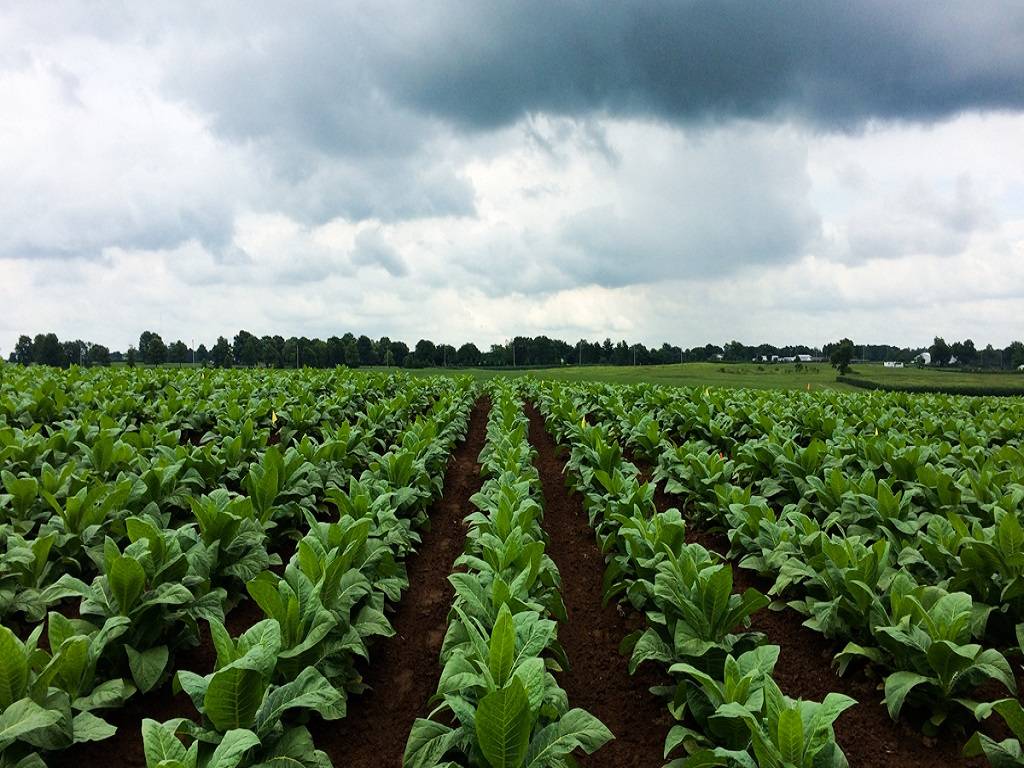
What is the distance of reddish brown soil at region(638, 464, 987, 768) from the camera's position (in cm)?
390

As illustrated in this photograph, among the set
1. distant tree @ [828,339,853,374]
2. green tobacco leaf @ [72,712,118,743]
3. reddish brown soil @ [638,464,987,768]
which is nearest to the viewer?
green tobacco leaf @ [72,712,118,743]

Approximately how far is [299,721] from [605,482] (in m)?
4.51

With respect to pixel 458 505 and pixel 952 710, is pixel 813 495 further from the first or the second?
pixel 458 505

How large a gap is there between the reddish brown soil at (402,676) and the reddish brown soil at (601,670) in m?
1.24

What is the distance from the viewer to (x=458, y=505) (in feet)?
32.1

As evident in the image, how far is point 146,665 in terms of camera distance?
3.97m

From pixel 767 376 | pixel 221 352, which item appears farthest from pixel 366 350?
pixel 767 376

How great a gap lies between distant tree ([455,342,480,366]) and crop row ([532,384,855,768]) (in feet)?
284

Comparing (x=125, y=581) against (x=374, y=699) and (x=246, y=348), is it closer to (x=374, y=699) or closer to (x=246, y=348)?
(x=374, y=699)

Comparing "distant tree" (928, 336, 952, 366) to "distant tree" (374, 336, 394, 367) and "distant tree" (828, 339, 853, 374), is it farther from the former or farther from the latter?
"distant tree" (374, 336, 394, 367)

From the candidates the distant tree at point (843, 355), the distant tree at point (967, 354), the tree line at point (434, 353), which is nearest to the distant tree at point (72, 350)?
the tree line at point (434, 353)

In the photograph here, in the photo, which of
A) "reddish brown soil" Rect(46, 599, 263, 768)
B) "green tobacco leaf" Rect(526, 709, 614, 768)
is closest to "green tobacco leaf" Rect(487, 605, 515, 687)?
"green tobacco leaf" Rect(526, 709, 614, 768)

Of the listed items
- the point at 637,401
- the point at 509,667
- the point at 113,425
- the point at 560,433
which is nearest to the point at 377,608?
the point at 509,667

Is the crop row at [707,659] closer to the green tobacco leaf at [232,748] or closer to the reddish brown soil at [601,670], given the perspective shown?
the reddish brown soil at [601,670]
